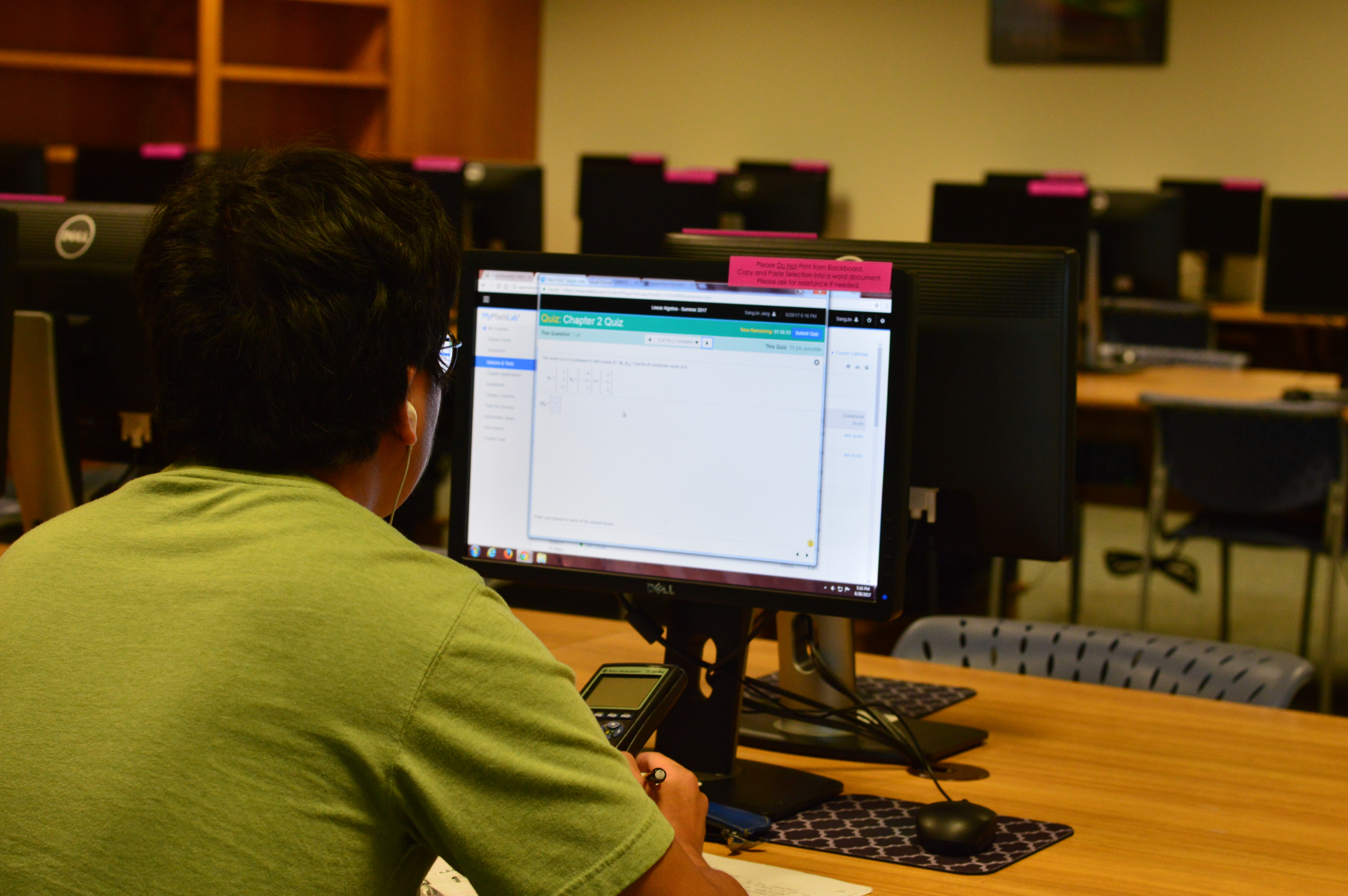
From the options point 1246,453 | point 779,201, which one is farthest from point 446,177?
point 1246,453

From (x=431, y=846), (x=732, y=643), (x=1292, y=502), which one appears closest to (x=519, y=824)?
(x=431, y=846)

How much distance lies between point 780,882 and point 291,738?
1.59 feet

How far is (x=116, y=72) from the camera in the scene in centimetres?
608

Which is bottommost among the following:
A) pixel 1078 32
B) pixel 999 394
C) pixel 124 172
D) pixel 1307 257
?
pixel 999 394

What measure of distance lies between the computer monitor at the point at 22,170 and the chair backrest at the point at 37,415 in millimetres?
2664

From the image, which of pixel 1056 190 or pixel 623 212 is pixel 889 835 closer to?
pixel 1056 190

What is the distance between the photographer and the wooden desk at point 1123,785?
1.10m

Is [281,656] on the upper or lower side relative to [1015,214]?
lower

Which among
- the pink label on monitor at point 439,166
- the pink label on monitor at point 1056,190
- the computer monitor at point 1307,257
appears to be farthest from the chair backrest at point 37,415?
the computer monitor at point 1307,257

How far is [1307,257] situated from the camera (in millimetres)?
4234

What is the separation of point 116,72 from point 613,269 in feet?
18.1

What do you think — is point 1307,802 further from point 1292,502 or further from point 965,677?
point 1292,502

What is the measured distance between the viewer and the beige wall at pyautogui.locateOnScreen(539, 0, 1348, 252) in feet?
21.0

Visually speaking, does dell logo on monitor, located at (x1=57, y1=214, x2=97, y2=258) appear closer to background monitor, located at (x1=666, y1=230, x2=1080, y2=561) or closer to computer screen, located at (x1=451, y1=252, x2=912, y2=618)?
computer screen, located at (x1=451, y1=252, x2=912, y2=618)
